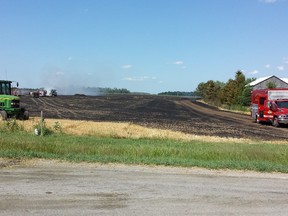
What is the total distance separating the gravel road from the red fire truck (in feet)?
78.4

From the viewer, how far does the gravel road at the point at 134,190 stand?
6.98 m

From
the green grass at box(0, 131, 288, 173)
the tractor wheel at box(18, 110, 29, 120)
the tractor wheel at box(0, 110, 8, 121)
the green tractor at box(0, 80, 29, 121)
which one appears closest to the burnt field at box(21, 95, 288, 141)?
the tractor wheel at box(18, 110, 29, 120)

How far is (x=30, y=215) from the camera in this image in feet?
21.2

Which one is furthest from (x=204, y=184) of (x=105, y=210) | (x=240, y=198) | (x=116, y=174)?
(x=105, y=210)

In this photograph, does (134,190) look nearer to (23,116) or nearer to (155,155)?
(155,155)

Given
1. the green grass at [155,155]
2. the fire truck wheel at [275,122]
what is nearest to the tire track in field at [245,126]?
the fire truck wheel at [275,122]

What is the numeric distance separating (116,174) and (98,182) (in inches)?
45.4

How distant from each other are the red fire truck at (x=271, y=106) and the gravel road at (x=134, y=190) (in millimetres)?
23882

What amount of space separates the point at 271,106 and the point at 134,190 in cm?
2862

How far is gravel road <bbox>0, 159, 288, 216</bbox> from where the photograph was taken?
698 cm

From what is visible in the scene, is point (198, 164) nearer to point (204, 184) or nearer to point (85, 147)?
point (204, 184)

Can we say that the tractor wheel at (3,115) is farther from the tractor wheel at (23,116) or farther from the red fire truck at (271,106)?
the red fire truck at (271,106)

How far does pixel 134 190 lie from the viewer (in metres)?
8.44

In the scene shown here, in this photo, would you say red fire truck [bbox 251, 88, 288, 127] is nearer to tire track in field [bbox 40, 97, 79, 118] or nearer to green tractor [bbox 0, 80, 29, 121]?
tire track in field [bbox 40, 97, 79, 118]
